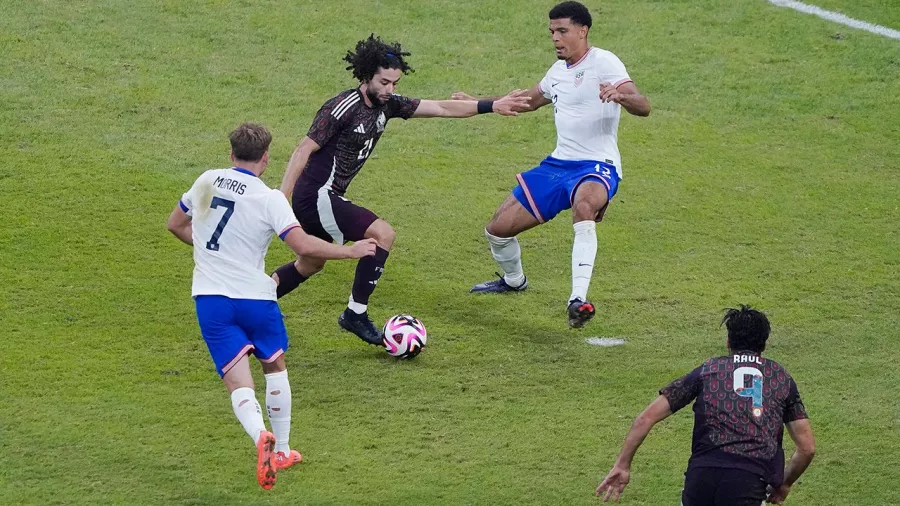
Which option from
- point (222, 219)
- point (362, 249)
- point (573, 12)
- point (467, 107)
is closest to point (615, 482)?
point (362, 249)

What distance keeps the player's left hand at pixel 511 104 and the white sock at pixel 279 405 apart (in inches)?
127

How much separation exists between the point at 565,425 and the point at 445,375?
3.56 ft

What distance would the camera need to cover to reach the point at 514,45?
588 inches

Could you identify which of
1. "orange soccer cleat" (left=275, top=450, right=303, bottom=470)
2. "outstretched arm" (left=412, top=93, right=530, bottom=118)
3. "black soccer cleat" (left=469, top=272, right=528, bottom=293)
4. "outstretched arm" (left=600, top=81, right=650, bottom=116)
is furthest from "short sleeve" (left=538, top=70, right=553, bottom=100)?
"orange soccer cleat" (left=275, top=450, right=303, bottom=470)

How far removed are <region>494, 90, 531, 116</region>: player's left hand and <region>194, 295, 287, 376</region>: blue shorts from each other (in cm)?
311

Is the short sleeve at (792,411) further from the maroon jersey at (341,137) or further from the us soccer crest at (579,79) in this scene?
the us soccer crest at (579,79)

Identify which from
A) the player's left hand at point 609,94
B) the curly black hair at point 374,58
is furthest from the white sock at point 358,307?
the player's left hand at point 609,94

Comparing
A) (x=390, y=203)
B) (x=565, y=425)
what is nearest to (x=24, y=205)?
(x=390, y=203)

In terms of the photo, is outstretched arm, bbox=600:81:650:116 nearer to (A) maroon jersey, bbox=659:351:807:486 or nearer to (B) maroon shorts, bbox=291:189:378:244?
(B) maroon shorts, bbox=291:189:378:244

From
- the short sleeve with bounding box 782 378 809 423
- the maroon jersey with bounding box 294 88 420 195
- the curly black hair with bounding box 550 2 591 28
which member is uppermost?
the curly black hair with bounding box 550 2 591 28

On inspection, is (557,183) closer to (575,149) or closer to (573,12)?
(575,149)

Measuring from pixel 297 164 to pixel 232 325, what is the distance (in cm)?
199

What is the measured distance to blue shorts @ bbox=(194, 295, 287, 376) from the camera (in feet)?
22.6

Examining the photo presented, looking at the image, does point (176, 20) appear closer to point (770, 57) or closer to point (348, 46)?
point (348, 46)
